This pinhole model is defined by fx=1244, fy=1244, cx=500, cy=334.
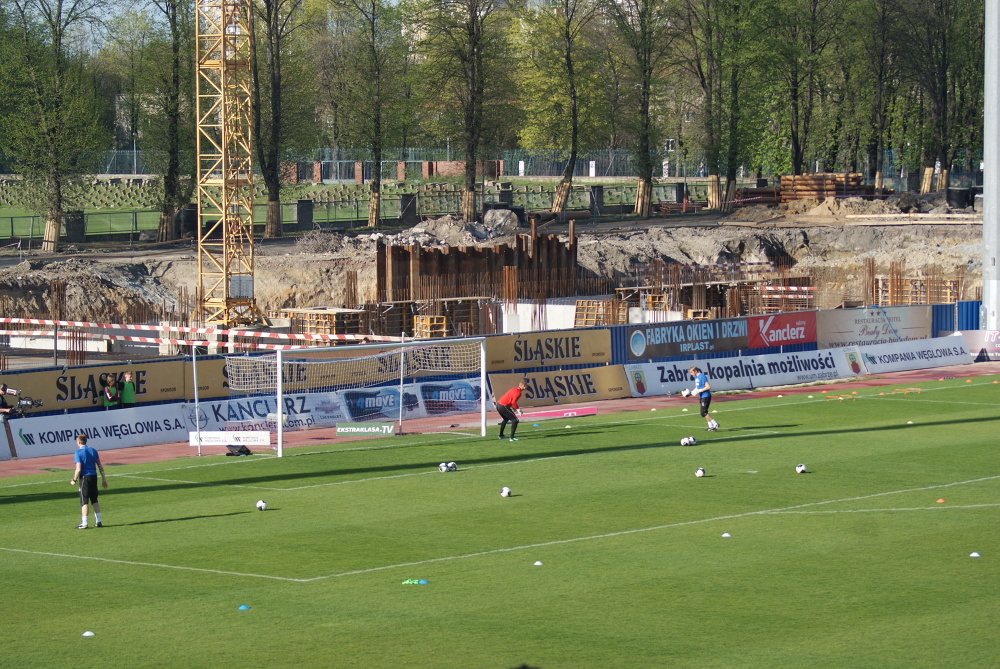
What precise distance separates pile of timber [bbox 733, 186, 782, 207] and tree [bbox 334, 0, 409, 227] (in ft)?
80.3

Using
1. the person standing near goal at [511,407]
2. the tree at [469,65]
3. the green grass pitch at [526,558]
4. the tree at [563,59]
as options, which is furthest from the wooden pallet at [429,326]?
the tree at [563,59]

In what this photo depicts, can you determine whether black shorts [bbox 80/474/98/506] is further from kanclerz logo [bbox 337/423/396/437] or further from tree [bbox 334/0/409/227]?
tree [bbox 334/0/409/227]

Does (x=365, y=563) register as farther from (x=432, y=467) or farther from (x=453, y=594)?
(x=432, y=467)

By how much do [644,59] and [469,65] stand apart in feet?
47.1

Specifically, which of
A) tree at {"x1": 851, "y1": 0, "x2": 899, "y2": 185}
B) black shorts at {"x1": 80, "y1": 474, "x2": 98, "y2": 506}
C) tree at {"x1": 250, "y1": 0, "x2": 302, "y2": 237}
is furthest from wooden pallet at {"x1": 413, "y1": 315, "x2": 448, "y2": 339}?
tree at {"x1": 851, "y1": 0, "x2": 899, "y2": 185}

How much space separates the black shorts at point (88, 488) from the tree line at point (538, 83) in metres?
46.8

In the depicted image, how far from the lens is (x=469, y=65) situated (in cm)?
7450

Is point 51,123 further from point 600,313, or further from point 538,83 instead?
point 538,83

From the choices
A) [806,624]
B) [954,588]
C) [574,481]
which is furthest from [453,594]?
[574,481]

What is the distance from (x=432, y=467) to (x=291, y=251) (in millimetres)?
40651

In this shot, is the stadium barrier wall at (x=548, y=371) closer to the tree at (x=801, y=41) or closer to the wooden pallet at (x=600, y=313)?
the wooden pallet at (x=600, y=313)

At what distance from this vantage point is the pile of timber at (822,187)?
85375 millimetres

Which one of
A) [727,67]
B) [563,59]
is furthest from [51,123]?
[727,67]

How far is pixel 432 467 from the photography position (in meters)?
25.7
